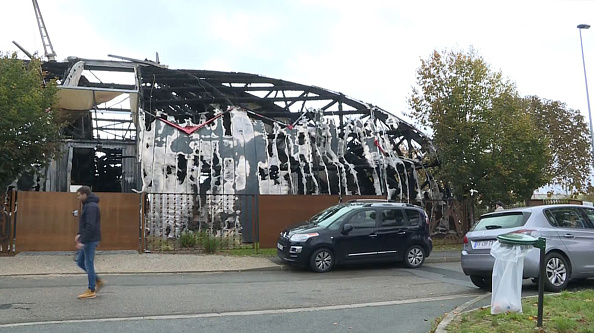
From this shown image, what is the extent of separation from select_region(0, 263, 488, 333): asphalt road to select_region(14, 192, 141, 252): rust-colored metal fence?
10.4 ft

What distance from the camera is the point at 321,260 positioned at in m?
11.9

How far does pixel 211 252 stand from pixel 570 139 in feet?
91.7

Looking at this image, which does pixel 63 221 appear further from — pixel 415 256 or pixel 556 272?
pixel 556 272

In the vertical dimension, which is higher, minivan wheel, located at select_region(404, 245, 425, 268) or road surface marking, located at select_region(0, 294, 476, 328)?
minivan wheel, located at select_region(404, 245, 425, 268)

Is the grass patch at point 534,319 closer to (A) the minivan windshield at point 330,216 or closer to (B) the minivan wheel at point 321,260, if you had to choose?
(B) the minivan wheel at point 321,260

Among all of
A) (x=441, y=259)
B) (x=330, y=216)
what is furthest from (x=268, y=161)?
(x=441, y=259)

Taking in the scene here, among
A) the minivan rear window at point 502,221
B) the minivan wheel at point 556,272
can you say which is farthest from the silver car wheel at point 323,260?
the minivan wheel at point 556,272

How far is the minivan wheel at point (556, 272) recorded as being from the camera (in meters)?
8.77

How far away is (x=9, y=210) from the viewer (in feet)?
43.7

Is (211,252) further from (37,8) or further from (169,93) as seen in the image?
(37,8)

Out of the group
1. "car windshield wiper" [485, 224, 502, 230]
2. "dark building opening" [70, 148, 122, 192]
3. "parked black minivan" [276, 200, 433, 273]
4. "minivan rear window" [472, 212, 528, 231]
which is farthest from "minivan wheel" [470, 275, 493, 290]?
"dark building opening" [70, 148, 122, 192]

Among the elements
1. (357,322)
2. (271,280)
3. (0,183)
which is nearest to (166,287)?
(271,280)

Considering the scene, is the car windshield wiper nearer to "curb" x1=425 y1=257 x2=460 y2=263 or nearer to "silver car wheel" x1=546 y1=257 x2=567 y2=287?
"silver car wheel" x1=546 y1=257 x2=567 y2=287

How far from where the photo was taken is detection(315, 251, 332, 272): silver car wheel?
1185cm
